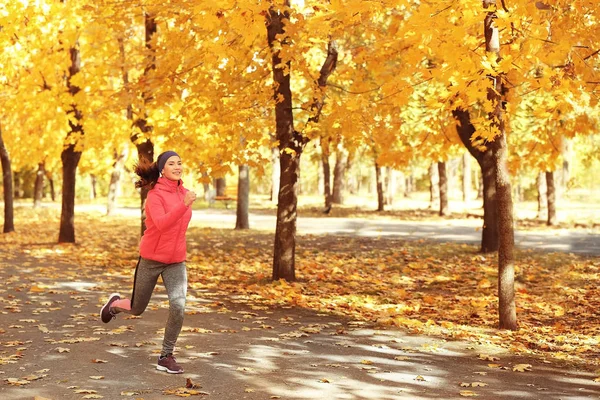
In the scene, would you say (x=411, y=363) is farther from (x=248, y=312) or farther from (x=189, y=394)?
(x=248, y=312)

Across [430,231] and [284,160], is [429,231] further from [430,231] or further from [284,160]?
[284,160]

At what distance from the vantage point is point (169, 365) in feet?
20.8

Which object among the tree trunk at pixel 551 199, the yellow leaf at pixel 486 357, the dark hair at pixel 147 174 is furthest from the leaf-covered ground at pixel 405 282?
the tree trunk at pixel 551 199

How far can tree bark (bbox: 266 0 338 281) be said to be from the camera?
39.9 feet

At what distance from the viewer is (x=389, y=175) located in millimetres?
42938

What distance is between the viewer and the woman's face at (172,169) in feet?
20.5

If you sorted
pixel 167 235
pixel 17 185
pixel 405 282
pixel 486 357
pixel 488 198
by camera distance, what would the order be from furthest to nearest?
pixel 17 185, pixel 488 198, pixel 405 282, pixel 486 357, pixel 167 235

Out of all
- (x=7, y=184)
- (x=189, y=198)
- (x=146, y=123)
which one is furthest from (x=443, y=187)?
(x=189, y=198)

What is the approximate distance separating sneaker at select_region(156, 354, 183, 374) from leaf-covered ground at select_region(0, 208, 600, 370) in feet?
11.4

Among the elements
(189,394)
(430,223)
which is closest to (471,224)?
(430,223)

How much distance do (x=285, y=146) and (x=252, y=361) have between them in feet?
19.1

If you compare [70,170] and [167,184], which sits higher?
[70,170]

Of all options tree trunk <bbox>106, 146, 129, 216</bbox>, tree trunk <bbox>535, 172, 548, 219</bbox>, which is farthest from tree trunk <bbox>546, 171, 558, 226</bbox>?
tree trunk <bbox>106, 146, 129, 216</bbox>

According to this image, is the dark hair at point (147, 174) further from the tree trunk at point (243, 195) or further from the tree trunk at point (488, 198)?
the tree trunk at point (243, 195)
